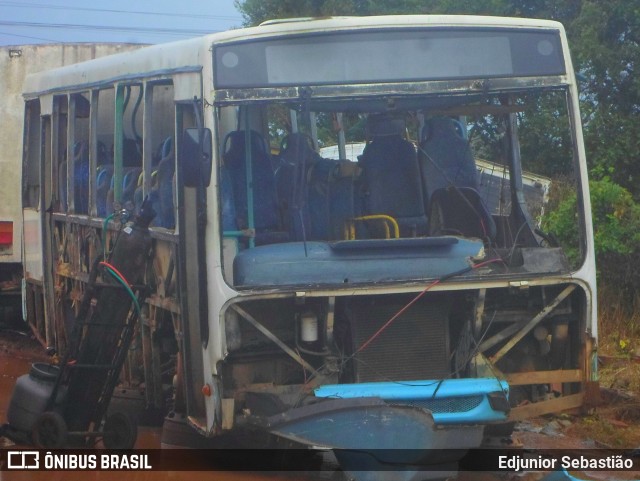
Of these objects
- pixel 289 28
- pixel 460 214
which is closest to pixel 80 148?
pixel 289 28

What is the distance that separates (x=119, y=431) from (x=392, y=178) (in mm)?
2585

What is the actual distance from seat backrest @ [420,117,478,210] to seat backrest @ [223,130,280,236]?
1.18 metres

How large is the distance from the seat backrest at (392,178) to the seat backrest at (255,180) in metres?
0.71

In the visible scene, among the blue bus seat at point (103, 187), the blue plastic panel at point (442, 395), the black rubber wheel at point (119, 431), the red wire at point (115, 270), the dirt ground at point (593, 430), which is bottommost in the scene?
the dirt ground at point (593, 430)

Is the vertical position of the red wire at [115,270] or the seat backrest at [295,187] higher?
the seat backrest at [295,187]

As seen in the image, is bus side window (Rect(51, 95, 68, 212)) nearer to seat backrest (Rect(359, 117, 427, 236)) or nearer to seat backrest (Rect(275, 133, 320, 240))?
seat backrest (Rect(275, 133, 320, 240))

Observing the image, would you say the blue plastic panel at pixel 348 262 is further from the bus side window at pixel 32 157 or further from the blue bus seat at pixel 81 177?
the bus side window at pixel 32 157

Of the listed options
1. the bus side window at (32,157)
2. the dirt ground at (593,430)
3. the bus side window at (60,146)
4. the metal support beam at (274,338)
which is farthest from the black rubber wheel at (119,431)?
the bus side window at (32,157)

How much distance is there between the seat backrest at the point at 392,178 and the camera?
304 inches

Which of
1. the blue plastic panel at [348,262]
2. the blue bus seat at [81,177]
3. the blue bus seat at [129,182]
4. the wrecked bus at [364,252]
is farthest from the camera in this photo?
the blue bus seat at [81,177]

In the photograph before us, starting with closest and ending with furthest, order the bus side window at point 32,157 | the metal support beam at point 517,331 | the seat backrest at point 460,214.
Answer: the metal support beam at point 517,331, the seat backrest at point 460,214, the bus side window at point 32,157

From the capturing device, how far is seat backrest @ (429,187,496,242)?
7.55 metres

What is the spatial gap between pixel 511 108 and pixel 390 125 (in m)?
0.85

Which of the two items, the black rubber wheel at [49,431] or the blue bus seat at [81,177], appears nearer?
the black rubber wheel at [49,431]
